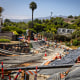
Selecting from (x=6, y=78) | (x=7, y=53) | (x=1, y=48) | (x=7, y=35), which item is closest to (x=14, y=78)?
(x=6, y=78)

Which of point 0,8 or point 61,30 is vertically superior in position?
point 0,8

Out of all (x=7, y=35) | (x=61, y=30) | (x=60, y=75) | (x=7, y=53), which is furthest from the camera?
(x=61, y=30)

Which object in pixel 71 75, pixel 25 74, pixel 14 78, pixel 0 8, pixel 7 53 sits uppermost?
pixel 0 8

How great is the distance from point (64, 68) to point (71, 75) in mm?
960

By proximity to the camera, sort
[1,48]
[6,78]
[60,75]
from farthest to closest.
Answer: [1,48] < [6,78] < [60,75]

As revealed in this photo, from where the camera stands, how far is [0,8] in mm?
21906

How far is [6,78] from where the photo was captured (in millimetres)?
3988

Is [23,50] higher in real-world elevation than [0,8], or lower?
lower

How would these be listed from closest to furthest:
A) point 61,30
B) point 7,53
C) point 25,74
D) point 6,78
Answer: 1. point 25,74
2. point 6,78
3. point 7,53
4. point 61,30

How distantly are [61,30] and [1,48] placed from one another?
3221 cm

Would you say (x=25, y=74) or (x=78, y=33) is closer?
(x=25, y=74)

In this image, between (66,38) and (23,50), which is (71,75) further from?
(66,38)

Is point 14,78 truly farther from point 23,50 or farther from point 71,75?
point 23,50

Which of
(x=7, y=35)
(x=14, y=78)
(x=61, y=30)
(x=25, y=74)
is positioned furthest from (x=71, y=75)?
(x=61, y=30)
